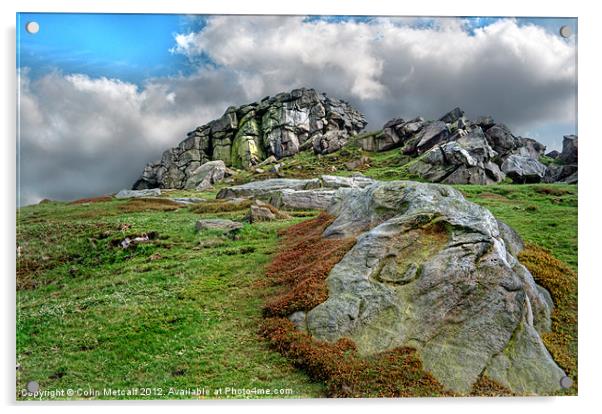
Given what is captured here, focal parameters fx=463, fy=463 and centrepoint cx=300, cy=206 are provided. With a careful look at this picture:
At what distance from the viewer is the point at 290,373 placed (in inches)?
602

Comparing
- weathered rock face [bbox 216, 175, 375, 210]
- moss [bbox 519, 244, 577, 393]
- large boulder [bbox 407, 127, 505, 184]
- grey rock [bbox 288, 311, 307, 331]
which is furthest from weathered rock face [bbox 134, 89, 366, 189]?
grey rock [bbox 288, 311, 307, 331]

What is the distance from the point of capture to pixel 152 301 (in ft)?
63.6

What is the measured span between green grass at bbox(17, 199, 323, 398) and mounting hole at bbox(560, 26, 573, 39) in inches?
664

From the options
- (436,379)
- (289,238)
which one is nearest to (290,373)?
(436,379)

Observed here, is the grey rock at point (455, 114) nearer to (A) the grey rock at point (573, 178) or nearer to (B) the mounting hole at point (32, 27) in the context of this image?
(A) the grey rock at point (573, 178)

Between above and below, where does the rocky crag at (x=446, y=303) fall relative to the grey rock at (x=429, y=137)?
below

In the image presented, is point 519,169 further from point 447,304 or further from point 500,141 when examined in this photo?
point 447,304

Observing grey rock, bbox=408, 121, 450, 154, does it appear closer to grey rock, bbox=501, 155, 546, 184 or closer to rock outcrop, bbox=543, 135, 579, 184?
Answer: grey rock, bbox=501, 155, 546, 184

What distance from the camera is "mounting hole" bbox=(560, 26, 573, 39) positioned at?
773 inches

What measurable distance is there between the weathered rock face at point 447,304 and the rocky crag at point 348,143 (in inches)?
288

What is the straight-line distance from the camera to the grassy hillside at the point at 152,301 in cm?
1573

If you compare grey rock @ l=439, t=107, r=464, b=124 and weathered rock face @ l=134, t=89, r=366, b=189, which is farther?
weathered rock face @ l=134, t=89, r=366, b=189

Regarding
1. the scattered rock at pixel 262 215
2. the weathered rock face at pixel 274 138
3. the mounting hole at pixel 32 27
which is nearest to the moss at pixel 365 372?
the mounting hole at pixel 32 27
